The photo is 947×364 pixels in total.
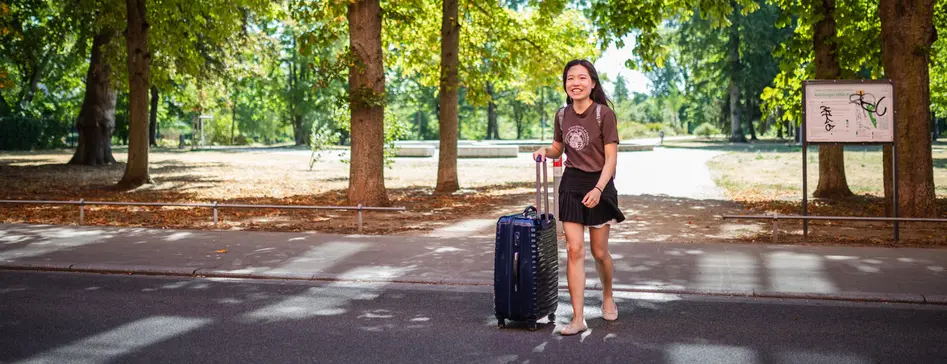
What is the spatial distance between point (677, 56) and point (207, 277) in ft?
181

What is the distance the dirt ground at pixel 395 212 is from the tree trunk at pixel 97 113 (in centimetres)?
443

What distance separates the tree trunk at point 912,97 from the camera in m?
12.0

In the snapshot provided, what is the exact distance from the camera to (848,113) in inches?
440

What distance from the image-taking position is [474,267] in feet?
28.5

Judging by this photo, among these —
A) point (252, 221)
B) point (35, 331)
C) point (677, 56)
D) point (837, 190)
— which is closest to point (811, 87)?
point (837, 190)

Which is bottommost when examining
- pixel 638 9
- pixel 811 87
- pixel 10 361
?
pixel 10 361

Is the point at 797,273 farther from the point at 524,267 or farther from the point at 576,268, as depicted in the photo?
the point at 524,267

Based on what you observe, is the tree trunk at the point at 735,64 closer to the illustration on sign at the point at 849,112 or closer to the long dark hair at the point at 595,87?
the illustration on sign at the point at 849,112

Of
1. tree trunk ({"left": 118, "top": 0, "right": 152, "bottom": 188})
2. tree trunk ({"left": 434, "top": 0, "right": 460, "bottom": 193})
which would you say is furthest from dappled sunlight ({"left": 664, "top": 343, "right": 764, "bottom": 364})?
tree trunk ({"left": 118, "top": 0, "right": 152, "bottom": 188})

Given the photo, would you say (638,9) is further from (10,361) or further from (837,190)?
(10,361)

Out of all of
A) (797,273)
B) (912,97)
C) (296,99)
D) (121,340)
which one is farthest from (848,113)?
(296,99)

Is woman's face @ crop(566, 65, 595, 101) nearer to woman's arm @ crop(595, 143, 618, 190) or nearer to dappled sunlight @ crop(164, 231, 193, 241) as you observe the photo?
woman's arm @ crop(595, 143, 618, 190)

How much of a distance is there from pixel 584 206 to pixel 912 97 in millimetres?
8438

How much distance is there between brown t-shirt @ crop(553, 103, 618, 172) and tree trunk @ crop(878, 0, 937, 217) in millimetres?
8021
